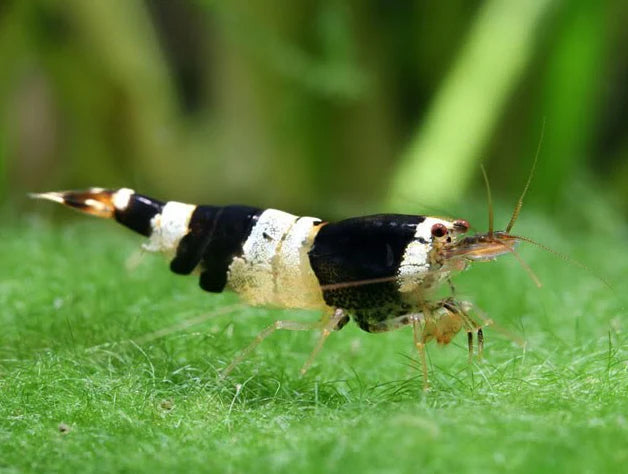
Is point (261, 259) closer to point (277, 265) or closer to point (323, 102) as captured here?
point (277, 265)

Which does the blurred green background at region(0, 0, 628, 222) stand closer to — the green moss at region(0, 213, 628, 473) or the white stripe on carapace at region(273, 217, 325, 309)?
the green moss at region(0, 213, 628, 473)

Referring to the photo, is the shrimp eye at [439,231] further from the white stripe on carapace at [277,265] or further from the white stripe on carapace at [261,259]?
the white stripe on carapace at [261,259]

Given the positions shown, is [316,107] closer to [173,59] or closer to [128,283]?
[173,59]

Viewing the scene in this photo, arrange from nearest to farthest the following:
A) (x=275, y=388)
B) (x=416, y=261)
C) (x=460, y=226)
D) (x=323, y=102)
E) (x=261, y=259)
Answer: (x=275, y=388) < (x=416, y=261) < (x=460, y=226) < (x=261, y=259) < (x=323, y=102)

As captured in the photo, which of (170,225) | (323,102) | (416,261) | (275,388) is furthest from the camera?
(323,102)

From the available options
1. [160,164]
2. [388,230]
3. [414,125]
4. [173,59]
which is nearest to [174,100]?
[160,164]

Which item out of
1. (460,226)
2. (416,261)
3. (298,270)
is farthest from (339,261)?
(460,226)

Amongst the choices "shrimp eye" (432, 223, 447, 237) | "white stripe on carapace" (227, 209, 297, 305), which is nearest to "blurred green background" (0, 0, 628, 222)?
"white stripe on carapace" (227, 209, 297, 305)
